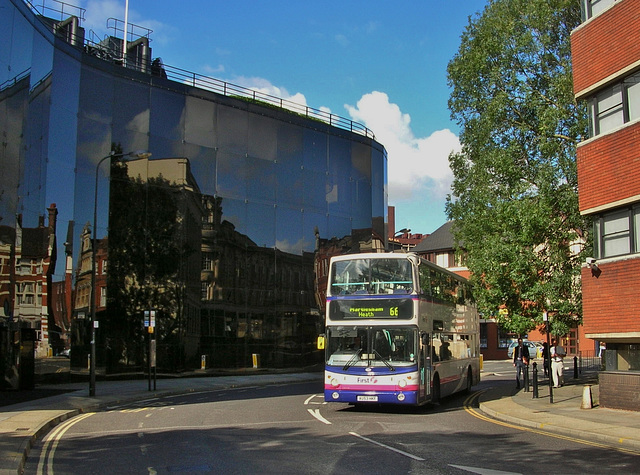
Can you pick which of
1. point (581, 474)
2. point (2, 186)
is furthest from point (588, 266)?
point (2, 186)

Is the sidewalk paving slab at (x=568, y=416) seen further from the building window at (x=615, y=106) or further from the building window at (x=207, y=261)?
the building window at (x=207, y=261)

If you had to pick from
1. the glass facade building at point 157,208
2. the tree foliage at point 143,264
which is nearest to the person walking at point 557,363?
the glass facade building at point 157,208

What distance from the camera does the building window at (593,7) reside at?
1944 centimetres

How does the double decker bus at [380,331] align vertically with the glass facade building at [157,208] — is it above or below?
below

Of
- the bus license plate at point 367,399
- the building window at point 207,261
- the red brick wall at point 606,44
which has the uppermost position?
the red brick wall at point 606,44

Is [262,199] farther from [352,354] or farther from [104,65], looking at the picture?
[352,354]

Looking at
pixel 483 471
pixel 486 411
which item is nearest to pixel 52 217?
pixel 486 411

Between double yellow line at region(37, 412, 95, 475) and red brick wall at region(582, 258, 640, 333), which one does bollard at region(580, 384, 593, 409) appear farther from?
double yellow line at region(37, 412, 95, 475)

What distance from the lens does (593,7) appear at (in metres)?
20.0

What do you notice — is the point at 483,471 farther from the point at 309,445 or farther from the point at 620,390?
the point at 620,390

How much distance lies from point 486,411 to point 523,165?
1247 centimetres

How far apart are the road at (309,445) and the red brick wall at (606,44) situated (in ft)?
33.7

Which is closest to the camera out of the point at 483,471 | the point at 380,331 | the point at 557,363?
the point at 483,471

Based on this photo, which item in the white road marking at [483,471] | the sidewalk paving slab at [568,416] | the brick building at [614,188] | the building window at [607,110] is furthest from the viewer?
the building window at [607,110]
